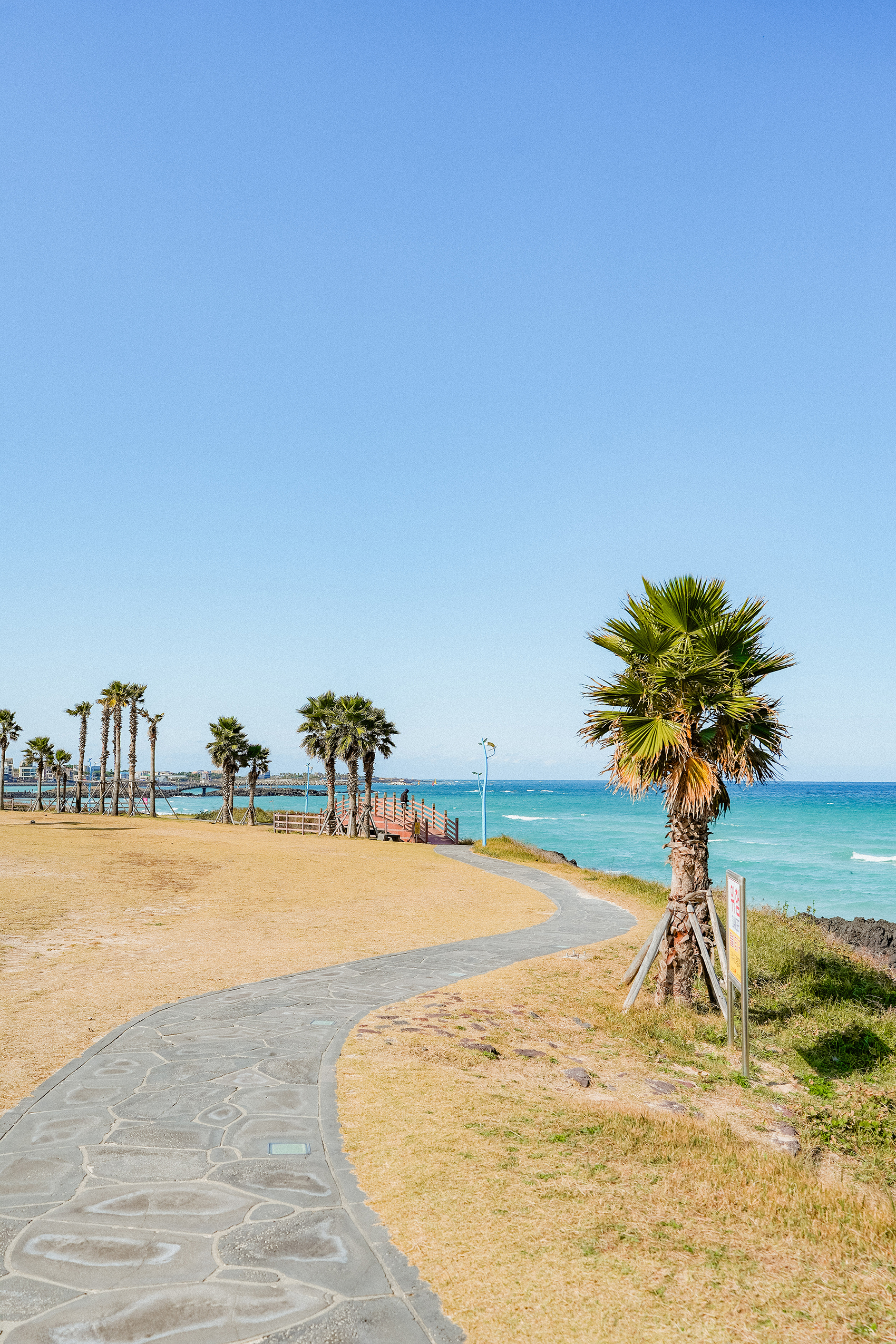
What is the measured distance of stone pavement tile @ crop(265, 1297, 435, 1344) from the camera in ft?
13.5

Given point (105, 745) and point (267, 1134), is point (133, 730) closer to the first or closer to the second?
point (105, 745)

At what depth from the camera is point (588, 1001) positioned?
12523 mm

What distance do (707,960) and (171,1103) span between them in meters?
7.97

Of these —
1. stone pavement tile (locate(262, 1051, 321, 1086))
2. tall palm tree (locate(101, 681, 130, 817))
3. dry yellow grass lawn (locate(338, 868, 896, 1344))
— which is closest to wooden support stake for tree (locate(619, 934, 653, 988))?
dry yellow grass lawn (locate(338, 868, 896, 1344))

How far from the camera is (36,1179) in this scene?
5.94m

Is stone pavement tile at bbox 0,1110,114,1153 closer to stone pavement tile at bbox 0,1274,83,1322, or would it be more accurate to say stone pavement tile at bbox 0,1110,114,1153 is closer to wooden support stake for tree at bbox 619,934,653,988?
stone pavement tile at bbox 0,1274,83,1322

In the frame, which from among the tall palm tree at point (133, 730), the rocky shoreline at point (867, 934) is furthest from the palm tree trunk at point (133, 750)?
the rocky shoreline at point (867, 934)

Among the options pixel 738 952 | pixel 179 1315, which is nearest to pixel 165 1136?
pixel 179 1315

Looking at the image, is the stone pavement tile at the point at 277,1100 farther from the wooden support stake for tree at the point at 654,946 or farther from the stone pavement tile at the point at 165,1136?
the wooden support stake for tree at the point at 654,946

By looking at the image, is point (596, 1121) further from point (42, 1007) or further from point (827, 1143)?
point (42, 1007)

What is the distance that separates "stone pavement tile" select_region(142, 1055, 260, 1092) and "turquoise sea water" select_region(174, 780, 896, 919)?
25.9 meters

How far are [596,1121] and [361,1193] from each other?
2699 mm

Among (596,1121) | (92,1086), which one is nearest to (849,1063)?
(596,1121)

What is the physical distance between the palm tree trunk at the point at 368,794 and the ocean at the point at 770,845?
1498 centimetres
